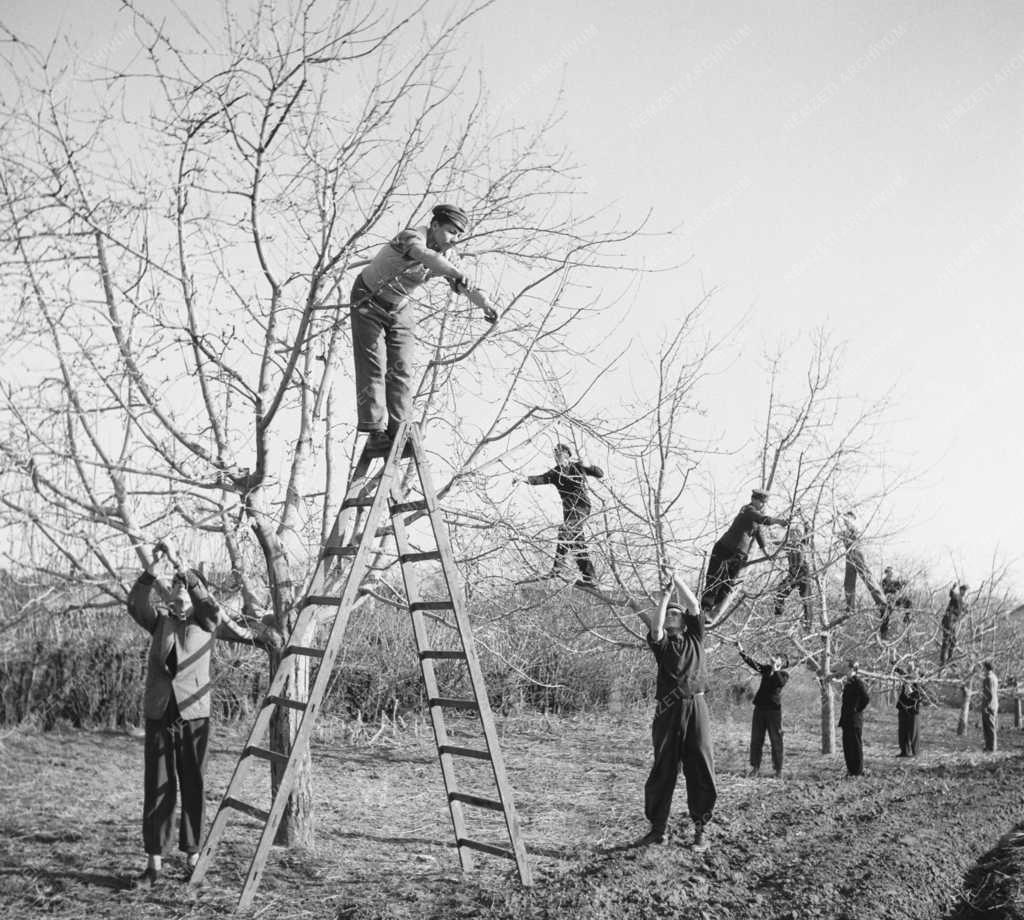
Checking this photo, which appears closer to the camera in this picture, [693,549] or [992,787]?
[693,549]

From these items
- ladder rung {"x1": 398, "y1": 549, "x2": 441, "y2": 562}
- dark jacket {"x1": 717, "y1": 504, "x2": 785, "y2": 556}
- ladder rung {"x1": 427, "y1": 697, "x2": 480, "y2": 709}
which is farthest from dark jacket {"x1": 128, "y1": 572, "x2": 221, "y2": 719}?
dark jacket {"x1": 717, "y1": 504, "x2": 785, "y2": 556}

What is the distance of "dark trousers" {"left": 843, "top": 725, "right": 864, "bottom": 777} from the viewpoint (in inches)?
488

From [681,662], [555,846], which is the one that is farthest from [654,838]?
[681,662]

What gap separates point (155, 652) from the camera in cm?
611

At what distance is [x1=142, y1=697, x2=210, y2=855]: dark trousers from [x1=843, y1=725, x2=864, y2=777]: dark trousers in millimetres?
8984

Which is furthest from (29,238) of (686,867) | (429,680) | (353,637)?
(353,637)

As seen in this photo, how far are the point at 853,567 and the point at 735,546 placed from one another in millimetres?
3671

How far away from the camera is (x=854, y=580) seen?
13.5m

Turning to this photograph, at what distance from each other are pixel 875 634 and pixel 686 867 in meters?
7.39

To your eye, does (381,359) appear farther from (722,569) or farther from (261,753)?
(722,569)

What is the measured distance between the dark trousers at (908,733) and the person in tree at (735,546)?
671cm

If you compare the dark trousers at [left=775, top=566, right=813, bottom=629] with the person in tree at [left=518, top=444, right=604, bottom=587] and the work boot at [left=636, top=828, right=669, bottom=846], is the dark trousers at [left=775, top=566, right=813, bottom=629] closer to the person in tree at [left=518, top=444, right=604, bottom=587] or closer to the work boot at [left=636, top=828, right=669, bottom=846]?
the person in tree at [left=518, top=444, right=604, bottom=587]

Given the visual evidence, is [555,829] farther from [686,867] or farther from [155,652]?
[155,652]

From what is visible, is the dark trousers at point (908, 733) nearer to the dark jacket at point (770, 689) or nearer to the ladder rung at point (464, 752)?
the dark jacket at point (770, 689)
